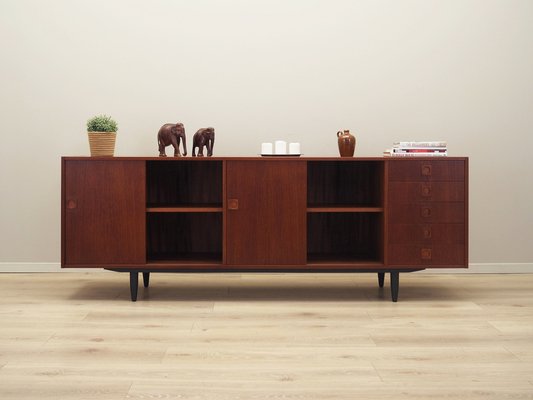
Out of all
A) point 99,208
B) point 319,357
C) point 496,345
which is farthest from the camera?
point 99,208

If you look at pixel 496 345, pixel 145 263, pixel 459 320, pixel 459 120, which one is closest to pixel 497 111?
pixel 459 120

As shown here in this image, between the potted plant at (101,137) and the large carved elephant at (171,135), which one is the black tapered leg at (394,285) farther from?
the potted plant at (101,137)

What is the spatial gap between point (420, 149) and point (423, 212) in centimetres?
26

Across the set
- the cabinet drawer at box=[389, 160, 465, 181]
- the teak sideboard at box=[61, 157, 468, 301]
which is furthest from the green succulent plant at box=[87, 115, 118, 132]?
the cabinet drawer at box=[389, 160, 465, 181]

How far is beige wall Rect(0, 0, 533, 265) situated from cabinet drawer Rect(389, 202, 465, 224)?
0.74m

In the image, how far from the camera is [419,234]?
2.78 metres

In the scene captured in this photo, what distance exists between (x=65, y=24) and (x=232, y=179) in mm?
1351

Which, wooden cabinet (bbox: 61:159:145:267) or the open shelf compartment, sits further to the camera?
the open shelf compartment

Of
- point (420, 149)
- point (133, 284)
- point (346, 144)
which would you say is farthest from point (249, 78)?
point (133, 284)

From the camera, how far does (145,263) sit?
9.07ft

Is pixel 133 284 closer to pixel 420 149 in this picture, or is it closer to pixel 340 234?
pixel 340 234

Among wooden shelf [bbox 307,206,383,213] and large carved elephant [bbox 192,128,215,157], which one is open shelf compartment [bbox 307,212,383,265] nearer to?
wooden shelf [bbox 307,206,383,213]

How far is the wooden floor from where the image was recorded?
66.7 inches

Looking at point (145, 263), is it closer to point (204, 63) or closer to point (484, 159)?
point (204, 63)
